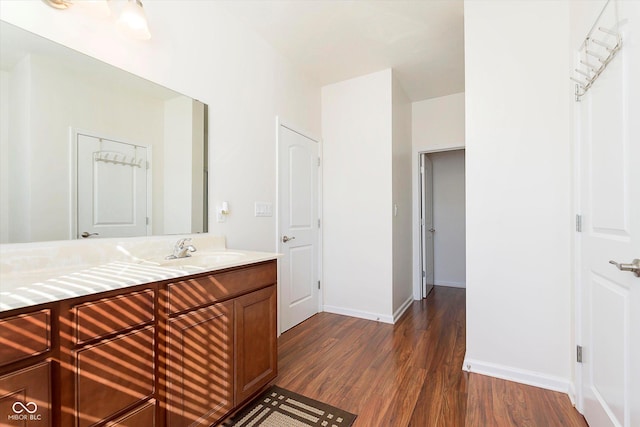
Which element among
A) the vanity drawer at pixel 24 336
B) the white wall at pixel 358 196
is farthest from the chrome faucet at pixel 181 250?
the white wall at pixel 358 196

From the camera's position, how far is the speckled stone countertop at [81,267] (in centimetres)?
91

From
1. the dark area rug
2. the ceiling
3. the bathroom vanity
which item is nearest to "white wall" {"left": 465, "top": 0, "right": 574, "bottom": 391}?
the ceiling

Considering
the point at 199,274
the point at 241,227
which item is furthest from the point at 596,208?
the point at 241,227

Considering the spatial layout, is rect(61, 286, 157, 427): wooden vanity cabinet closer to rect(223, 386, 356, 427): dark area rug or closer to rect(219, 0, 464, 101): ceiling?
rect(223, 386, 356, 427): dark area rug

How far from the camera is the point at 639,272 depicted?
39.9 inches

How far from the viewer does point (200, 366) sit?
1.34m

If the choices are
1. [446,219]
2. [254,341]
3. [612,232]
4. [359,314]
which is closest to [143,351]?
[254,341]

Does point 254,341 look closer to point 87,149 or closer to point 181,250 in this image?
point 181,250

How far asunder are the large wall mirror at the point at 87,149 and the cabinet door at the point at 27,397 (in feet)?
2.19

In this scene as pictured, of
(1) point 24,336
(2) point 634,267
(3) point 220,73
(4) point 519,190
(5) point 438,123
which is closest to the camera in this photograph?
(1) point 24,336

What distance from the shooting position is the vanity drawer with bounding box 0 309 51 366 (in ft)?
2.62

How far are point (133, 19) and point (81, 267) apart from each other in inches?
50.3

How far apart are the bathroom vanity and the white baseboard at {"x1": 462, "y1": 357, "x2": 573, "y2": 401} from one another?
152 centimetres

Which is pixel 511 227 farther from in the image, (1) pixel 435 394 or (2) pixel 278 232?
(2) pixel 278 232
